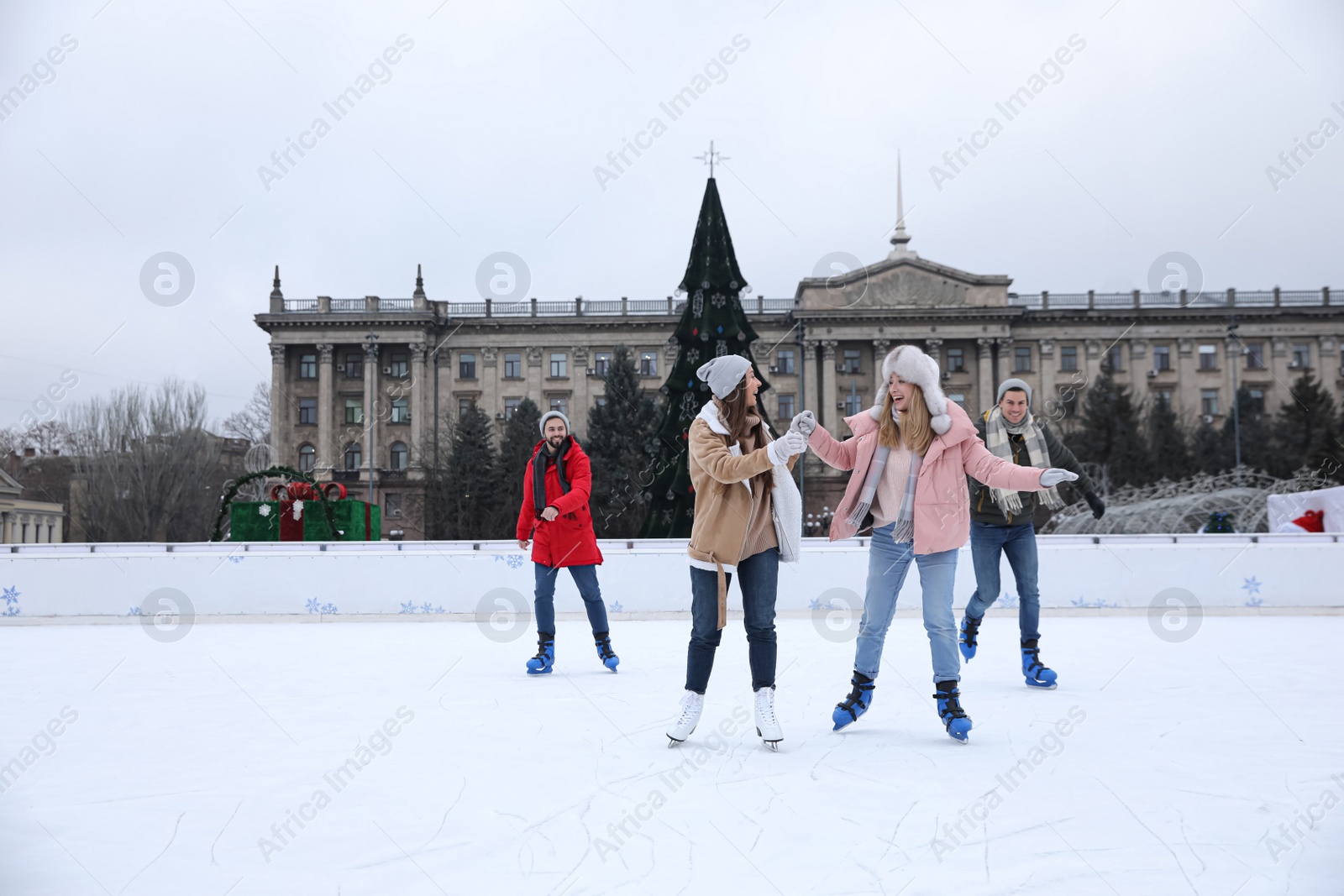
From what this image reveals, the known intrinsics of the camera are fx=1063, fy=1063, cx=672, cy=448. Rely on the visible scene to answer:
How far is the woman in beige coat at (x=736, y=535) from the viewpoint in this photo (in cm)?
414

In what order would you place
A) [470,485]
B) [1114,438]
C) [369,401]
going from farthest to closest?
[369,401] → [1114,438] → [470,485]

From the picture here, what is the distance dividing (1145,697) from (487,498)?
4471cm

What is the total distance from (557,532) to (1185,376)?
60.3 meters

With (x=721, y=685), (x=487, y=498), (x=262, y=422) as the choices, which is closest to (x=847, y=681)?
(x=721, y=685)

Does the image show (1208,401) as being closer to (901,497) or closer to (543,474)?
(543,474)

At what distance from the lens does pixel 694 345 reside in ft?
63.8

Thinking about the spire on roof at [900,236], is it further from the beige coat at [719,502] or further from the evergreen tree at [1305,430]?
the beige coat at [719,502]

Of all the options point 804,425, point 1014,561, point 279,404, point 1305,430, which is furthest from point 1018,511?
point 279,404

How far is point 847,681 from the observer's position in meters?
5.97

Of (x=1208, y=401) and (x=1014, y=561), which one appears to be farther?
(x=1208, y=401)

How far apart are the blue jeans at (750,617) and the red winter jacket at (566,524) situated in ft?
6.94

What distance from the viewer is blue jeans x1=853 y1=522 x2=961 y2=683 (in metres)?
4.41

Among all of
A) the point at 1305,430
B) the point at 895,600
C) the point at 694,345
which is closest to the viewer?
the point at 895,600

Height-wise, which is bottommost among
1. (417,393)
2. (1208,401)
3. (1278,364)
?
(1208,401)
